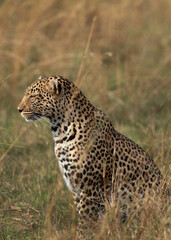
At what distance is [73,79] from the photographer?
28.2 ft

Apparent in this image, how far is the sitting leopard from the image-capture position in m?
5.70

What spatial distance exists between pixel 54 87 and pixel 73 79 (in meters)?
2.98

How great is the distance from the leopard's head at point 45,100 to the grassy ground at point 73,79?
176 mm

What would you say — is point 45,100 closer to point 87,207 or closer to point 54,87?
point 54,87

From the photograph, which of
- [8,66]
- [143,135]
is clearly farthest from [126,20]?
[143,135]

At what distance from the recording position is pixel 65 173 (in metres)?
5.80

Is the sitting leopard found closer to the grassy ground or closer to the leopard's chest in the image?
the leopard's chest

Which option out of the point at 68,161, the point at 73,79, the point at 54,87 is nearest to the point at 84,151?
the point at 68,161

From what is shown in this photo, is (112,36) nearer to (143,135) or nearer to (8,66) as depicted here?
(8,66)

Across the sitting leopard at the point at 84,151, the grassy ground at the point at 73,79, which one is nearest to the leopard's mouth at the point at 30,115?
the sitting leopard at the point at 84,151

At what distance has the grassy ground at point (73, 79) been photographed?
5684 millimetres

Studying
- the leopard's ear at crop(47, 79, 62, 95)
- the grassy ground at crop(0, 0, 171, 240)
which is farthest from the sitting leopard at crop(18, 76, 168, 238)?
the grassy ground at crop(0, 0, 171, 240)

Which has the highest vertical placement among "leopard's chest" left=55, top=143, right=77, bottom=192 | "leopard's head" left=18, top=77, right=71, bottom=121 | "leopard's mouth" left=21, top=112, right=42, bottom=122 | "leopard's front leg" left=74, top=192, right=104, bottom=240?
"leopard's head" left=18, top=77, right=71, bottom=121

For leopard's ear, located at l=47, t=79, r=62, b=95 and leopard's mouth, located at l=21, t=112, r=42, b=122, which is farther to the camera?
leopard's mouth, located at l=21, t=112, r=42, b=122
